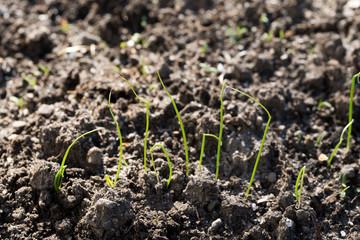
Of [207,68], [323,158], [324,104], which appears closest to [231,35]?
[207,68]

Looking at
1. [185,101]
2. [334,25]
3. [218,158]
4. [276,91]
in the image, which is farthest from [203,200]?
[334,25]

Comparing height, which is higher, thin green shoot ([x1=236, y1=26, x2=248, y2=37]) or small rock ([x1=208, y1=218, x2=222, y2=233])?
thin green shoot ([x1=236, y1=26, x2=248, y2=37])

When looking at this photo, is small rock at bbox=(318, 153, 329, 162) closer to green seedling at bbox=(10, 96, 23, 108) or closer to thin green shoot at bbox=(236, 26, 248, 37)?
thin green shoot at bbox=(236, 26, 248, 37)

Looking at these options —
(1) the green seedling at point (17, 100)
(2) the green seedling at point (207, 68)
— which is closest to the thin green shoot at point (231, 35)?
(2) the green seedling at point (207, 68)

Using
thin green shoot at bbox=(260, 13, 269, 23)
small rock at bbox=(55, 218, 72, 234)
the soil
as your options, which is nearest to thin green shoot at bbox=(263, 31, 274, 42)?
the soil

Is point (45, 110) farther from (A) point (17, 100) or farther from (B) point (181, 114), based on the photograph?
(B) point (181, 114)

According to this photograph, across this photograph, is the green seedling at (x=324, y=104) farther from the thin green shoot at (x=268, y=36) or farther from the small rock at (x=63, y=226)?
the small rock at (x=63, y=226)

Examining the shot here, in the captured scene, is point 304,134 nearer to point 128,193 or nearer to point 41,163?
point 128,193
